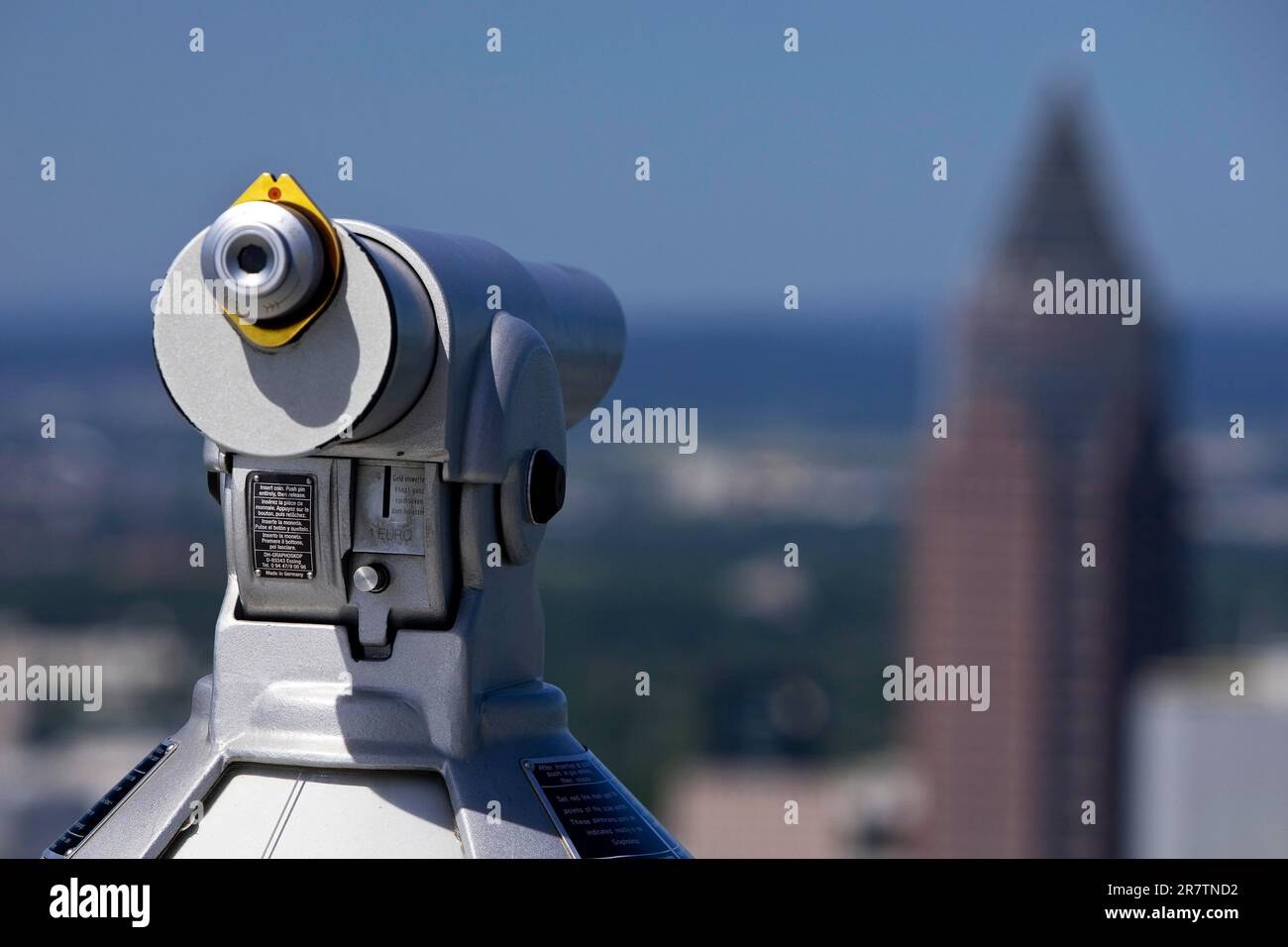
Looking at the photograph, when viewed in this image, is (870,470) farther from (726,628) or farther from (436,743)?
(436,743)

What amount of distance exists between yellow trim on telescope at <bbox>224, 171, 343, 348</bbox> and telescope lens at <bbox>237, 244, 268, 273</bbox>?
3.0 inches

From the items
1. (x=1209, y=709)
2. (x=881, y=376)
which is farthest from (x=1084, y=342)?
(x=1209, y=709)

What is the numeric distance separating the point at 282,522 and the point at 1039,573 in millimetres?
127351

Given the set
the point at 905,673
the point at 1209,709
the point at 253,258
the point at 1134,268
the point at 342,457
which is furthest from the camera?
the point at 1134,268

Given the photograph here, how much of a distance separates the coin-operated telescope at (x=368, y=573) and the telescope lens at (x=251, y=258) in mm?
64

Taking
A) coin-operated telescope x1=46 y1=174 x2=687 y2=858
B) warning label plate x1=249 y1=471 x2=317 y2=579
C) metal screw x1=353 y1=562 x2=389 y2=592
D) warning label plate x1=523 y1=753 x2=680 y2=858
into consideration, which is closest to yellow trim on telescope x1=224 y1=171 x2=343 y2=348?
coin-operated telescope x1=46 y1=174 x2=687 y2=858

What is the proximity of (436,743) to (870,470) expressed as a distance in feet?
426

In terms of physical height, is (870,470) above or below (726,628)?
above

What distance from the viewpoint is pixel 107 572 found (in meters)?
69.6

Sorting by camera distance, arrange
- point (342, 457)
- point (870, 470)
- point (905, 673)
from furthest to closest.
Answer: point (870, 470), point (905, 673), point (342, 457)

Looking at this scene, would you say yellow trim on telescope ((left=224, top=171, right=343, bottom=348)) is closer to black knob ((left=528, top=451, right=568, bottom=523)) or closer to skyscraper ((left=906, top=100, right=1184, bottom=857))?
black knob ((left=528, top=451, right=568, bottom=523))

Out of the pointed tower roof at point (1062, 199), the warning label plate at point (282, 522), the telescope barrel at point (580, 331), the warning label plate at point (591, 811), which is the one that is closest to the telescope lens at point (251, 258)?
the warning label plate at point (282, 522)

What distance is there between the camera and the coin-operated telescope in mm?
3145

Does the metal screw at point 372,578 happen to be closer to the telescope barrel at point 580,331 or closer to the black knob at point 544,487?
the black knob at point 544,487
